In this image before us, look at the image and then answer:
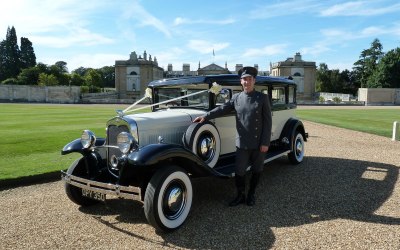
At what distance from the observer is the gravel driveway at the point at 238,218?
4.38 metres

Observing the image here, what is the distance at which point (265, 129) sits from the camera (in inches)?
219

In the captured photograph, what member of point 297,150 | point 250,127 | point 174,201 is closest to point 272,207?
point 250,127

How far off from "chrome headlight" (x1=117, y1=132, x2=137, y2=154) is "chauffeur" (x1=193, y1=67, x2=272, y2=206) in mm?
1245

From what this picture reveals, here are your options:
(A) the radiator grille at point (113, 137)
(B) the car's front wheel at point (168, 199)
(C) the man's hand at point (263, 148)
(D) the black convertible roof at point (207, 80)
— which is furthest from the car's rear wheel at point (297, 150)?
(A) the radiator grille at point (113, 137)

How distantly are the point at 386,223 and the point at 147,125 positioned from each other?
400cm

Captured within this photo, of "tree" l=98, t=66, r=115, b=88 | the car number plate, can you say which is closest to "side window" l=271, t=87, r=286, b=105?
the car number plate

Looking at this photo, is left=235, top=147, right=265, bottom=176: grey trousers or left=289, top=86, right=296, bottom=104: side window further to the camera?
left=289, top=86, right=296, bottom=104: side window

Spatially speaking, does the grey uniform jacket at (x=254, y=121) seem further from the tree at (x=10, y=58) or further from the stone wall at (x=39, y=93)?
the tree at (x=10, y=58)

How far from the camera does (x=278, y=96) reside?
27.8 feet

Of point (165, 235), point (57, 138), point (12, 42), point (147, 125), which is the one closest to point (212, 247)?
point (165, 235)

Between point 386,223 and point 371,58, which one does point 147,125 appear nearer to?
point 386,223

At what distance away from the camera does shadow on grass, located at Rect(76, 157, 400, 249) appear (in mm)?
4590

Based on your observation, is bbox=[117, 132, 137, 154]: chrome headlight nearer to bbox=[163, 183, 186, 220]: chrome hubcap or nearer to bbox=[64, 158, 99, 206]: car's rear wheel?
bbox=[163, 183, 186, 220]: chrome hubcap

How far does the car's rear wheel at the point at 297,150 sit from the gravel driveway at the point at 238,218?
1.06 meters
